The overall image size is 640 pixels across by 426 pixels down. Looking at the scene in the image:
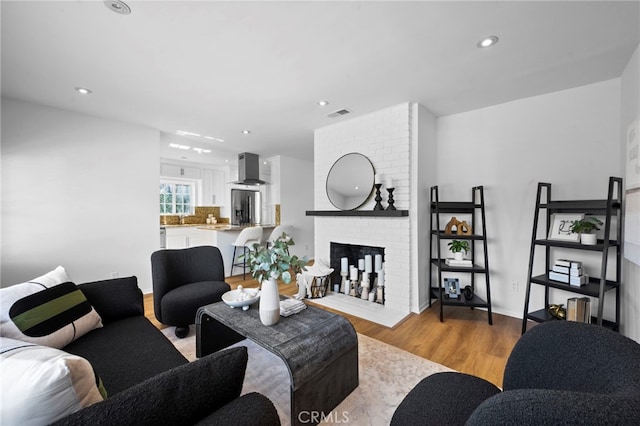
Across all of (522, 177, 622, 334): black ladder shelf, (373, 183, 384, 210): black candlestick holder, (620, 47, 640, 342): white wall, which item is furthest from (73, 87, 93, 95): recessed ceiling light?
(620, 47, 640, 342): white wall

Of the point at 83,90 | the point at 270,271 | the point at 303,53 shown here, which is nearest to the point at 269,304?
the point at 270,271

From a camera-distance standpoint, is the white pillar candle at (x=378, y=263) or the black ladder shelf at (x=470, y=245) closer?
the black ladder shelf at (x=470, y=245)

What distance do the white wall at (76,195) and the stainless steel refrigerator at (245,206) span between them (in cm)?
207

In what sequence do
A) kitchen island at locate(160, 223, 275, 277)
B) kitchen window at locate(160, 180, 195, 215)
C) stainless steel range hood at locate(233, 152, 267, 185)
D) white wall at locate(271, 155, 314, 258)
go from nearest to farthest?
kitchen island at locate(160, 223, 275, 277) → stainless steel range hood at locate(233, 152, 267, 185) → white wall at locate(271, 155, 314, 258) → kitchen window at locate(160, 180, 195, 215)

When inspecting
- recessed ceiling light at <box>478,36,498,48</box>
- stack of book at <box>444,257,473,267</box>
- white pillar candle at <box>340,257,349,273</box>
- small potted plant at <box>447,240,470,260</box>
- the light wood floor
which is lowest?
the light wood floor

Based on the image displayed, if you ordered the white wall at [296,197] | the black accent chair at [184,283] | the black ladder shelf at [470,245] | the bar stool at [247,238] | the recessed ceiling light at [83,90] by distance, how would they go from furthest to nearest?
the white wall at [296,197], the bar stool at [247,238], the black ladder shelf at [470,245], the recessed ceiling light at [83,90], the black accent chair at [184,283]

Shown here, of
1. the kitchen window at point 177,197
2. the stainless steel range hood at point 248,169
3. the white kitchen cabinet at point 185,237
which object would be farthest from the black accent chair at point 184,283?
the kitchen window at point 177,197

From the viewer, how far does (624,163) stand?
2135 mm

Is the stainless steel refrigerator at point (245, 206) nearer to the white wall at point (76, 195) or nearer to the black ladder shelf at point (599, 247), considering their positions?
the white wall at point (76, 195)

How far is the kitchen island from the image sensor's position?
4646 mm

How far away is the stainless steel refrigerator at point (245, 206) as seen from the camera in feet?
18.9

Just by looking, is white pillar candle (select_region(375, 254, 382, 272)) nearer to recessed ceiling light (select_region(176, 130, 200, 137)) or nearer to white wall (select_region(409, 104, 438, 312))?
white wall (select_region(409, 104, 438, 312))

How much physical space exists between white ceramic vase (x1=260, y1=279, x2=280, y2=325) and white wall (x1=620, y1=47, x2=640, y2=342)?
2535mm

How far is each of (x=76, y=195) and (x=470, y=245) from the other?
4.83 meters
